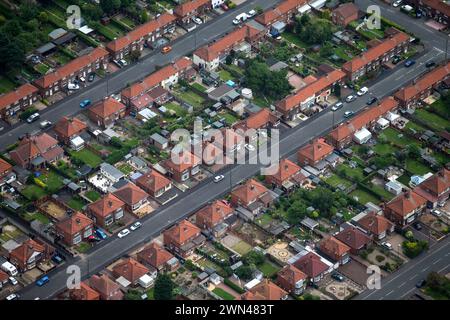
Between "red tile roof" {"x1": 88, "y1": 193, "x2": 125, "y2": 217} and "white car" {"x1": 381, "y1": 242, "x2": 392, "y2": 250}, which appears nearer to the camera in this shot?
Answer: "white car" {"x1": 381, "y1": 242, "x2": 392, "y2": 250}

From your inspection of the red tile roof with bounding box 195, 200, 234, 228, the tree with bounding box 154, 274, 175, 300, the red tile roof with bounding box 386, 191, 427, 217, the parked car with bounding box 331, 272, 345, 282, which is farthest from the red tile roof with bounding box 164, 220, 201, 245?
the red tile roof with bounding box 386, 191, 427, 217

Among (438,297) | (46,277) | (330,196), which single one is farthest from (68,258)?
(438,297)

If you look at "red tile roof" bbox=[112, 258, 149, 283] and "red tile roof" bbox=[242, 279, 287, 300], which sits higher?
"red tile roof" bbox=[112, 258, 149, 283]

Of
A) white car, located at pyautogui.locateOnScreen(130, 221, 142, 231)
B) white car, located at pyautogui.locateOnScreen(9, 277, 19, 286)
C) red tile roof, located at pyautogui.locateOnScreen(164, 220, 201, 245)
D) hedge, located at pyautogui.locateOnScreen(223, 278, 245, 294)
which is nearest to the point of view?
hedge, located at pyautogui.locateOnScreen(223, 278, 245, 294)

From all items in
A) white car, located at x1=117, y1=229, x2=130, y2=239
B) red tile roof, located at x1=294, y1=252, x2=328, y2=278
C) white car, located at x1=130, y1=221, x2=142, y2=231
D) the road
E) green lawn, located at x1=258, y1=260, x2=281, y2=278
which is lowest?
the road

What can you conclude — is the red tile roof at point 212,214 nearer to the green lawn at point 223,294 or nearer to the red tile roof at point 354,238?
the green lawn at point 223,294

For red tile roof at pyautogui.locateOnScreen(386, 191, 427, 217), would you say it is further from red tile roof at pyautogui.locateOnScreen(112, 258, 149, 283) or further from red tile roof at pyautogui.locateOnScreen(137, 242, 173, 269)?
red tile roof at pyautogui.locateOnScreen(112, 258, 149, 283)
